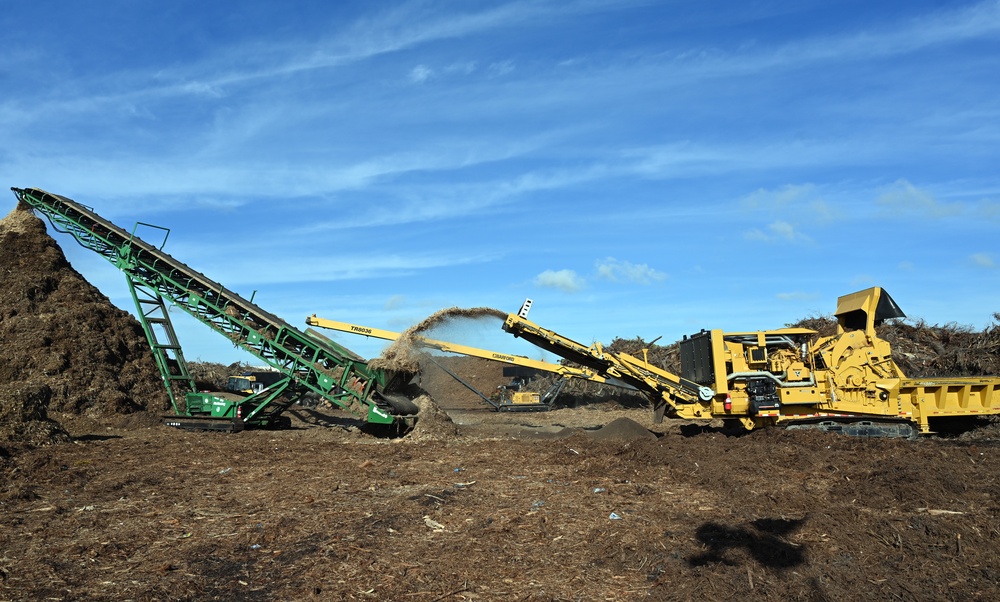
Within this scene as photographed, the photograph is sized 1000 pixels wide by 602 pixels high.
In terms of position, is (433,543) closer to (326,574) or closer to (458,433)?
(326,574)

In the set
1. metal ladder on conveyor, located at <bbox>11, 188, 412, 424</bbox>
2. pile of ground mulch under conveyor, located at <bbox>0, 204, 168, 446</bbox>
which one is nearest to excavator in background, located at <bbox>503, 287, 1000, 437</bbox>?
metal ladder on conveyor, located at <bbox>11, 188, 412, 424</bbox>

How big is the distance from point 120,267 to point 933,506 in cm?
1802

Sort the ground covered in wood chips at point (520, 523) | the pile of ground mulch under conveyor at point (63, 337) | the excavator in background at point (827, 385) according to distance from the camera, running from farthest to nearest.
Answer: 1. the pile of ground mulch under conveyor at point (63, 337)
2. the excavator in background at point (827, 385)
3. the ground covered in wood chips at point (520, 523)

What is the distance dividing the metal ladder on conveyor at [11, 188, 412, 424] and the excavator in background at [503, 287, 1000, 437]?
6.75 metres

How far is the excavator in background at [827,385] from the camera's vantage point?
13.4 m

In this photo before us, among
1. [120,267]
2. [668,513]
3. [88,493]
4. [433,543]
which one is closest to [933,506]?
[668,513]

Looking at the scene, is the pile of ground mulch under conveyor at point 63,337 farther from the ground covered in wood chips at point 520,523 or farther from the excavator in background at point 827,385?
the excavator in background at point 827,385

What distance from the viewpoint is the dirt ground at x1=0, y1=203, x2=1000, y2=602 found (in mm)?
5648

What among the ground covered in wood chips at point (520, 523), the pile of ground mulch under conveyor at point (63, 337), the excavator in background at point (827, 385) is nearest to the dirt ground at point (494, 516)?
the ground covered in wood chips at point (520, 523)

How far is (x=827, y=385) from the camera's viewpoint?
13.6m

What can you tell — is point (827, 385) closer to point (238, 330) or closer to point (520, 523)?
point (520, 523)

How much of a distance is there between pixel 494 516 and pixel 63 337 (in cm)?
1609

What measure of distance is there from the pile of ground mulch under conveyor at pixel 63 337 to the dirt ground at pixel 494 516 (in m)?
3.09

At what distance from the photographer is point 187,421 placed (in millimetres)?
17688
